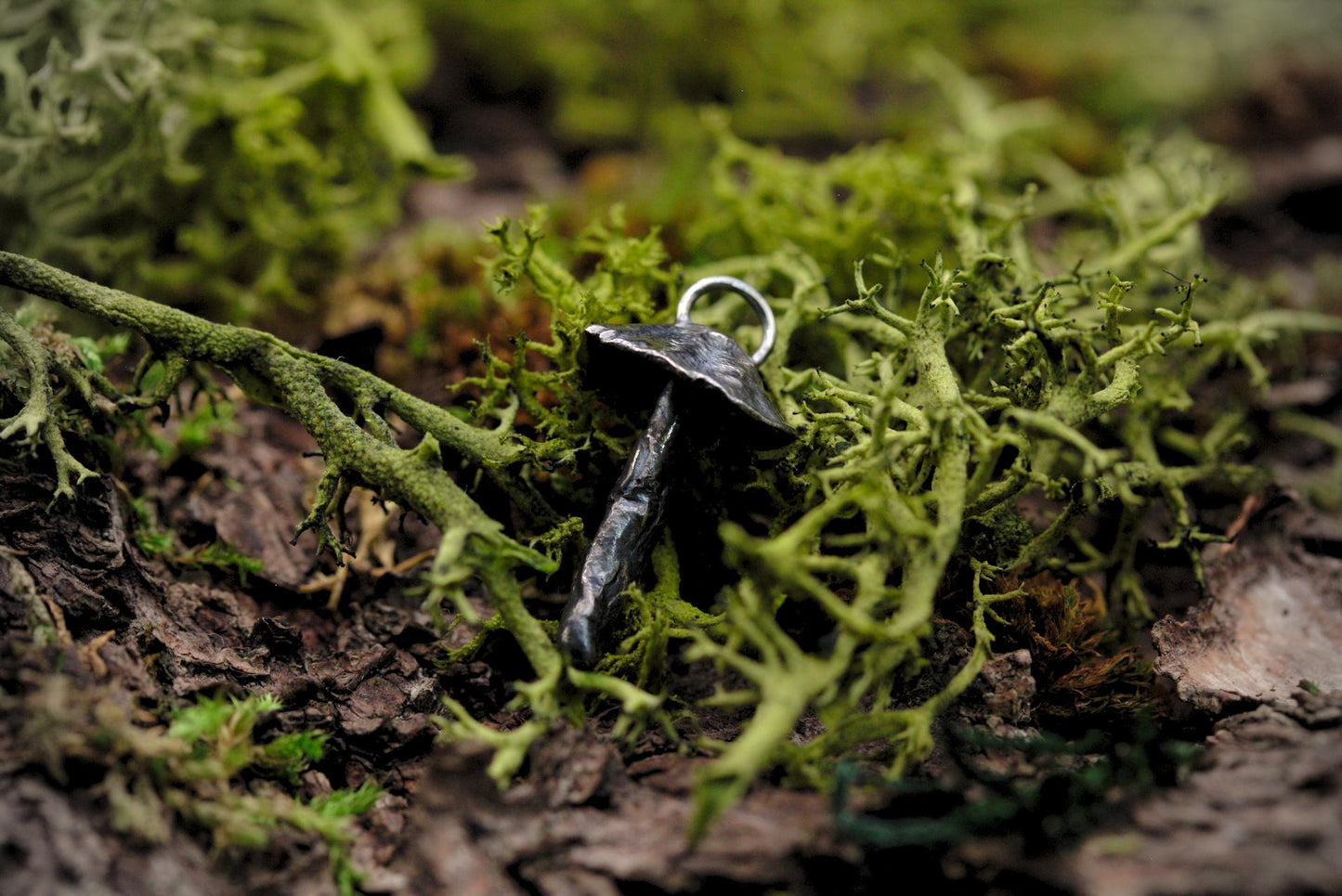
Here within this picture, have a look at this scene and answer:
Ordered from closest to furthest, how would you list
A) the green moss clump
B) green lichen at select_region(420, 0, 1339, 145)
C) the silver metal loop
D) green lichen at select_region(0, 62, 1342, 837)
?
the green moss clump
green lichen at select_region(0, 62, 1342, 837)
the silver metal loop
green lichen at select_region(420, 0, 1339, 145)

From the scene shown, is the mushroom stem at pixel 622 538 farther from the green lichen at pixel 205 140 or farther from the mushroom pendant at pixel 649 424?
the green lichen at pixel 205 140

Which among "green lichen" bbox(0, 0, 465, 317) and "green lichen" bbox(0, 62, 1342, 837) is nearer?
"green lichen" bbox(0, 62, 1342, 837)

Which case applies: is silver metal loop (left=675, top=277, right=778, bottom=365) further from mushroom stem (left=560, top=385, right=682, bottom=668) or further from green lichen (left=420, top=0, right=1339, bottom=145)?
green lichen (left=420, top=0, right=1339, bottom=145)

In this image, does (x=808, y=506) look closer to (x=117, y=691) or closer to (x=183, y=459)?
(x=117, y=691)

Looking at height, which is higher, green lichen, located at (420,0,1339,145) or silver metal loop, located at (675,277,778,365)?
green lichen, located at (420,0,1339,145)

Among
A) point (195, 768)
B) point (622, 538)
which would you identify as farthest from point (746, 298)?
point (195, 768)

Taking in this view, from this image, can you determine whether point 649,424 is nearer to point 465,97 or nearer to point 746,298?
point 746,298

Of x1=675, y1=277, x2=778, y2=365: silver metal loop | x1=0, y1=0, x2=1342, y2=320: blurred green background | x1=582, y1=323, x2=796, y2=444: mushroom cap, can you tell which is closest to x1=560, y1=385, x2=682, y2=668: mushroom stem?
x1=582, y1=323, x2=796, y2=444: mushroom cap
